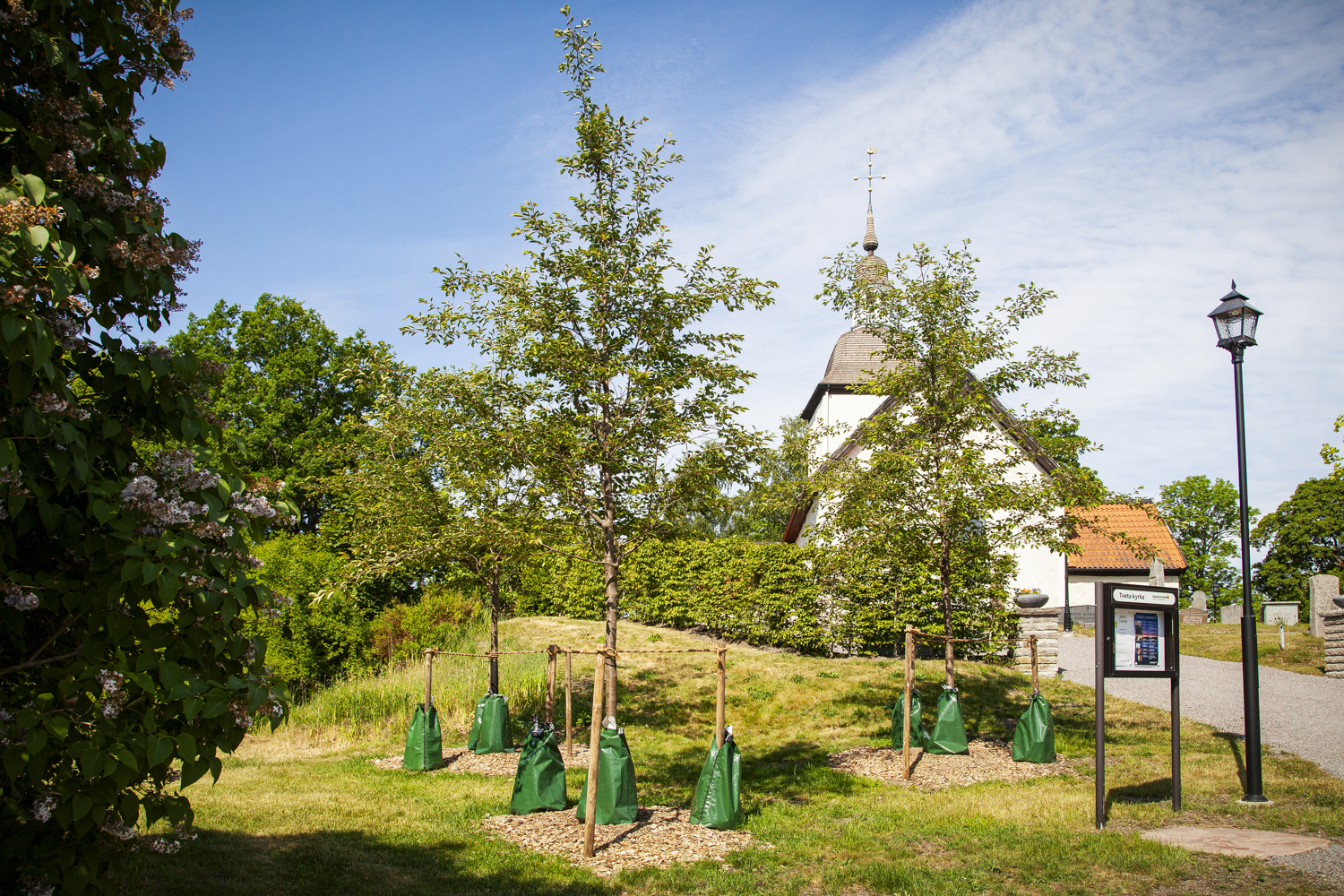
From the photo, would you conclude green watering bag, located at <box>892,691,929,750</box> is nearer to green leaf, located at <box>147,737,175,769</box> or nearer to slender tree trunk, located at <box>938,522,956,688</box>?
slender tree trunk, located at <box>938,522,956,688</box>

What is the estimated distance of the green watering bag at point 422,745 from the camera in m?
10.7

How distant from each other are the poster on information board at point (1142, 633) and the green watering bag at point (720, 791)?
3650 mm

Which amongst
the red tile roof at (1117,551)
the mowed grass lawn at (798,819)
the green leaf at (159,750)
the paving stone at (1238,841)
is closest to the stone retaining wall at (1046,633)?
the mowed grass lawn at (798,819)

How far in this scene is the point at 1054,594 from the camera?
84.4 ft

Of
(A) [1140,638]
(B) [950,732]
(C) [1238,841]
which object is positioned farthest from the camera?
(B) [950,732]

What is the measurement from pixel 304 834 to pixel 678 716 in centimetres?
736

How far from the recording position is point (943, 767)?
10367mm

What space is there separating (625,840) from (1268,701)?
11851 millimetres

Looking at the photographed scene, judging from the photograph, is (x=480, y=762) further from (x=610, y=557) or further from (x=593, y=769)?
(x=593, y=769)

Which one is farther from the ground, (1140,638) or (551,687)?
(1140,638)

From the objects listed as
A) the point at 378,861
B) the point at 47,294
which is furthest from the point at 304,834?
the point at 47,294

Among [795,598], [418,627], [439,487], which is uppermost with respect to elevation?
[439,487]

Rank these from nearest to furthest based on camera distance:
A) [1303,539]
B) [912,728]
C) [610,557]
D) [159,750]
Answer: [159,750] < [610,557] < [912,728] < [1303,539]

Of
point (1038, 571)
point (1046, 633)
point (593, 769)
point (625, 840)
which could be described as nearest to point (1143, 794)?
point (625, 840)
